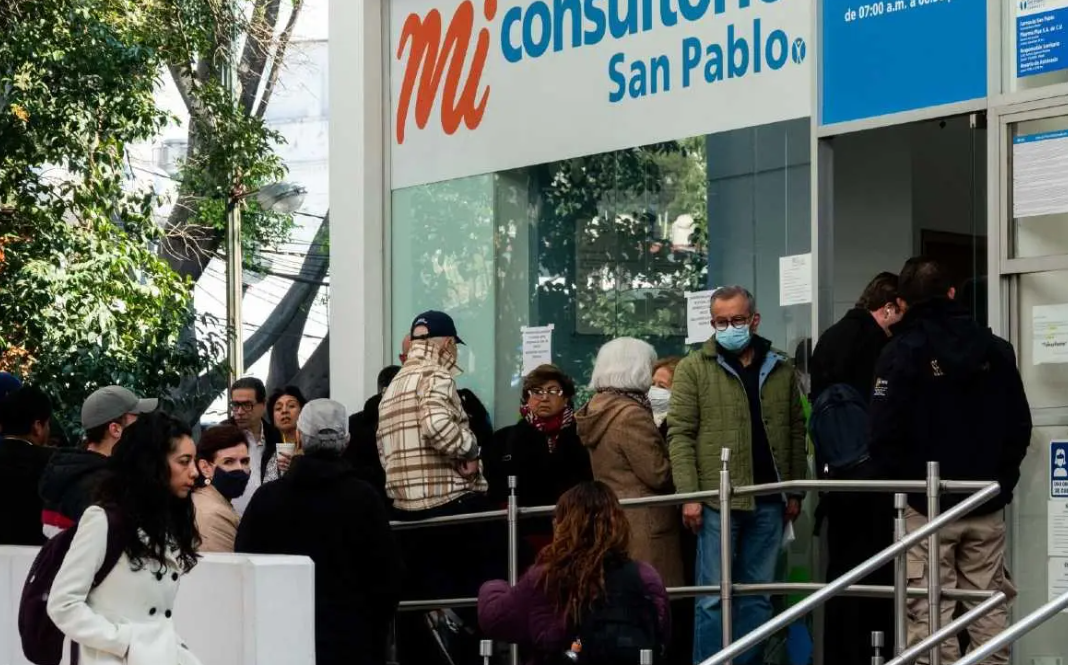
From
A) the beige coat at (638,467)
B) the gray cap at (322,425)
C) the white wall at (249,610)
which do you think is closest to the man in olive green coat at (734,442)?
the beige coat at (638,467)

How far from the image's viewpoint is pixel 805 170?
1025cm

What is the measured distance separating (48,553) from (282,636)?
149 centimetres

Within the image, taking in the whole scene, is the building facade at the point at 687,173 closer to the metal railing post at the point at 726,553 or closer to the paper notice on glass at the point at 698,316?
the paper notice on glass at the point at 698,316

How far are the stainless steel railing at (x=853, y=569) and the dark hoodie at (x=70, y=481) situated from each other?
184 centimetres

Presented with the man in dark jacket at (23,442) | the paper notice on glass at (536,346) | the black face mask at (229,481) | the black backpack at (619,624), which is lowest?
the black backpack at (619,624)

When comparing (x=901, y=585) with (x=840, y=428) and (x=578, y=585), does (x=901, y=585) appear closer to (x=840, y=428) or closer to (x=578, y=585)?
(x=840, y=428)

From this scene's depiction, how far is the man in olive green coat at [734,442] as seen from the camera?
352 inches

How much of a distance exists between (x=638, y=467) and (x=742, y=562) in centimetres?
68

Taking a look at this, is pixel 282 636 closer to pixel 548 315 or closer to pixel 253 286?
pixel 548 315

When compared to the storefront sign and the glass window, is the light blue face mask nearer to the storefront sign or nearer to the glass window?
the glass window

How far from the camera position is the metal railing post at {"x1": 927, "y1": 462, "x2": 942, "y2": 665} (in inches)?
290

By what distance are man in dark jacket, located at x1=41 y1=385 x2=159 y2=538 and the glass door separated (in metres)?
4.06

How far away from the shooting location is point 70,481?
26.0 ft

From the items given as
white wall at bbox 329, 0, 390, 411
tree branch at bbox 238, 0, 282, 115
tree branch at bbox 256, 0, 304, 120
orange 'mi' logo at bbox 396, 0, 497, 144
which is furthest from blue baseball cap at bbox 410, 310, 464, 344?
tree branch at bbox 256, 0, 304, 120
